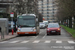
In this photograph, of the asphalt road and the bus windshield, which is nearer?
the asphalt road

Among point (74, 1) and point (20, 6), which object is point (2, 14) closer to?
point (74, 1)

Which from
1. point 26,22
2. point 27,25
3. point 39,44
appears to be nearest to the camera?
point 39,44

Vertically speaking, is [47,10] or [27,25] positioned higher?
[47,10]

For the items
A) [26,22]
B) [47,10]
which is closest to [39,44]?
[26,22]

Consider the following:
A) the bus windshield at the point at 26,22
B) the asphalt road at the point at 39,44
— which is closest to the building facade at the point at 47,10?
the bus windshield at the point at 26,22

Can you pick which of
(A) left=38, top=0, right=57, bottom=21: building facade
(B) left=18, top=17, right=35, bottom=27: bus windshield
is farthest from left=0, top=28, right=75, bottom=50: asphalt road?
(A) left=38, top=0, right=57, bottom=21: building facade

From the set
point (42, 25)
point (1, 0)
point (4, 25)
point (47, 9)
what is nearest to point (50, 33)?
point (4, 25)

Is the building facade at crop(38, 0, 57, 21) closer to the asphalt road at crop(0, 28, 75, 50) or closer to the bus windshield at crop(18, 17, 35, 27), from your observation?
the bus windshield at crop(18, 17, 35, 27)

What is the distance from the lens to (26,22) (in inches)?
1064

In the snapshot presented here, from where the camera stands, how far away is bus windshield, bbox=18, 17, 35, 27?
88.2ft

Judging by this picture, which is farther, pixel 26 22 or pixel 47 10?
pixel 47 10

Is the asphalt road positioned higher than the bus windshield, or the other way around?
the bus windshield

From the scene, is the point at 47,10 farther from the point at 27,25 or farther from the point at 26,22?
the point at 27,25

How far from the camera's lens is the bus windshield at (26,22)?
26.9 m
